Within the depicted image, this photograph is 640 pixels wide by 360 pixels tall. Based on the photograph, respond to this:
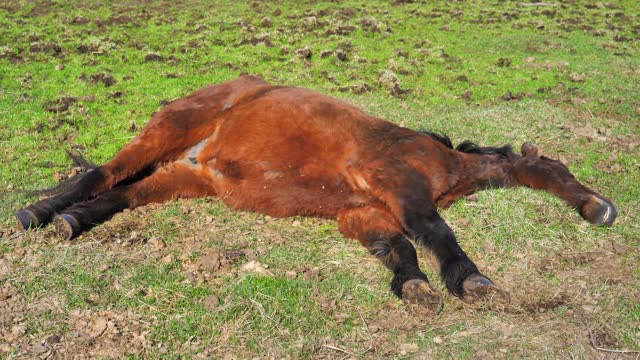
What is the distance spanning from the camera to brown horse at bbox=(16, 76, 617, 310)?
168 inches

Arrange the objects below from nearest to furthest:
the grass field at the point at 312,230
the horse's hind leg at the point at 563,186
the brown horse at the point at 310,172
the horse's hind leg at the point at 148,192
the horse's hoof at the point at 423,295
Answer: the grass field at the point at 312,230 < the horse's hoof at the point at 423,295 < the brown horse at the point at 310,172 < the horse's hind leg at the point at 563,186 < the horse's hind leg at the point at 148,192

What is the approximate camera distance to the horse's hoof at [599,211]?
4492 millimetres

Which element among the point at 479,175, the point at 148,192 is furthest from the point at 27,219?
the point at 479,175

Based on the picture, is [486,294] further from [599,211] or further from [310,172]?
[310,172]

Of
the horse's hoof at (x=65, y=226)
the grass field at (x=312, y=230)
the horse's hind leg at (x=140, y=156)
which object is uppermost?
the horse's hind leg at (x=140, y=156)

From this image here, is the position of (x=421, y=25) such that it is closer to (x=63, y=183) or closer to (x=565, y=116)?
(x=565, y=116)

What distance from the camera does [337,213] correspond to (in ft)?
15.4

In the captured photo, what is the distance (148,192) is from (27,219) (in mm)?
1030

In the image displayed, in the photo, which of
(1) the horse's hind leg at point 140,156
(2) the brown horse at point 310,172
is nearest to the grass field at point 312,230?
(2) the brown horse at point 310,172

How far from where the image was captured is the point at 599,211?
4500 mm

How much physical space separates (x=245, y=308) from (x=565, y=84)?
7.17 metres

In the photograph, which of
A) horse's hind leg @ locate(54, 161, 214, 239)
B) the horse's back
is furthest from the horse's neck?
horse's hind leg @ locate(54, 161, 214, 239)

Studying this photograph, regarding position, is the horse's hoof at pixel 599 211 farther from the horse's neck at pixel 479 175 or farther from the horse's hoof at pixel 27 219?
the horse's hoof at pixel 27 219

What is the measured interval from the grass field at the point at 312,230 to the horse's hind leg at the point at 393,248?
96 mm
